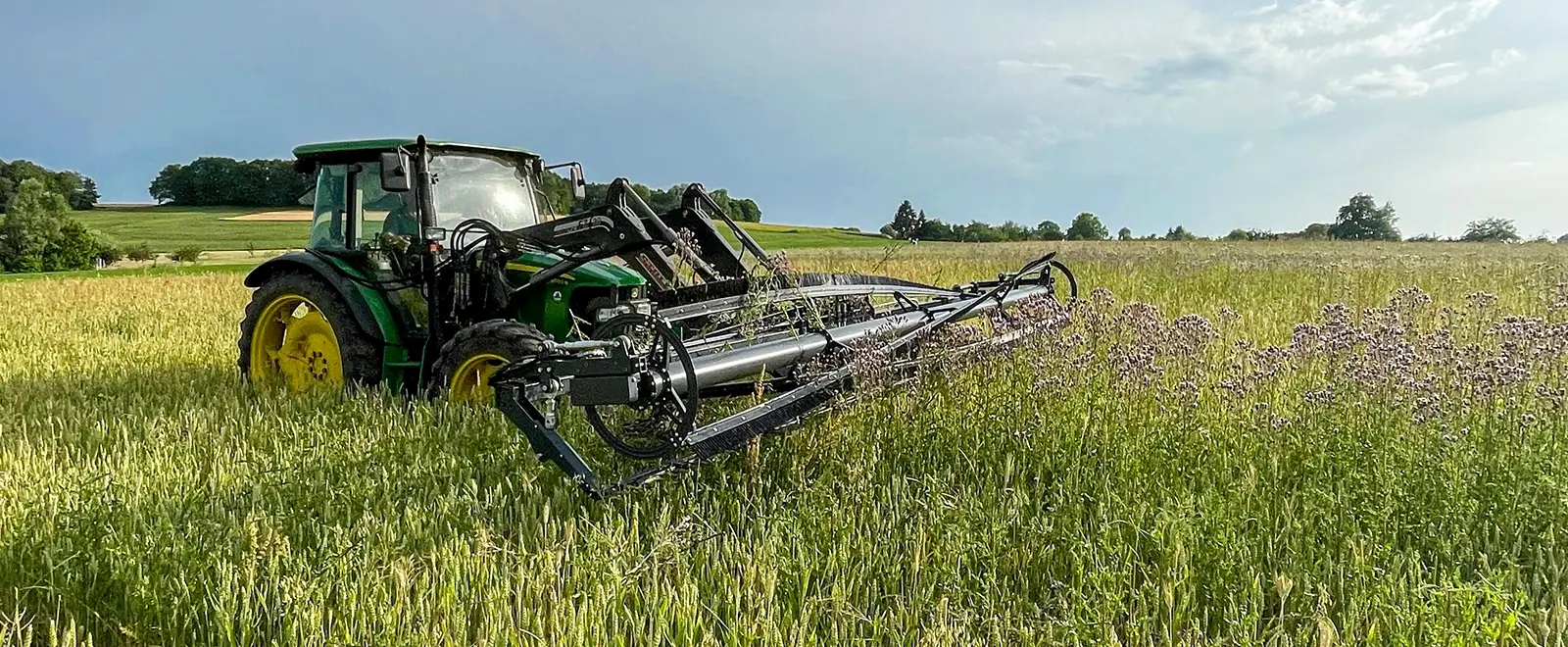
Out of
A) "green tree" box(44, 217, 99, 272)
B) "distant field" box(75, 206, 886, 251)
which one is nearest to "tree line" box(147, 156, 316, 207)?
"distant field" box(75, 206, 886, 251)

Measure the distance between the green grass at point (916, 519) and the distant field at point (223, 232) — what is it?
26.6 m

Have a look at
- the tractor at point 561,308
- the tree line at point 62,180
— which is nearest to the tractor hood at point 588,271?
the tractor at point 561,308

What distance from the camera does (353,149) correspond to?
543 cm

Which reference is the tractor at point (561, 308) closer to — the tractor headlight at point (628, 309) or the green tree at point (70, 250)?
the tractor headlight at point (628, 309)

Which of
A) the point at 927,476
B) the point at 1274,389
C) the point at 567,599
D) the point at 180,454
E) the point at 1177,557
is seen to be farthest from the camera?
the point at 1274,389

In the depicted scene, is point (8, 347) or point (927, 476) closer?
point (927, 476)

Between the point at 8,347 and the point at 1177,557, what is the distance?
9.56m

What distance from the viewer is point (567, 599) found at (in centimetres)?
220

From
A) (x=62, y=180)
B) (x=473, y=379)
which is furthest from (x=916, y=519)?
(x=62, y=180)

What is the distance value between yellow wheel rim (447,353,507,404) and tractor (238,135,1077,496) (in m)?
0.01

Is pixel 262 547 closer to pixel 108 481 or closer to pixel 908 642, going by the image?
pixel 108 481

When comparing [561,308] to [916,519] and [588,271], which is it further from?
[916,519]

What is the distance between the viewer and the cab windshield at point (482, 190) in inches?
211

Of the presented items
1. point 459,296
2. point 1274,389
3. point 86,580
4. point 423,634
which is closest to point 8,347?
point 459,296
